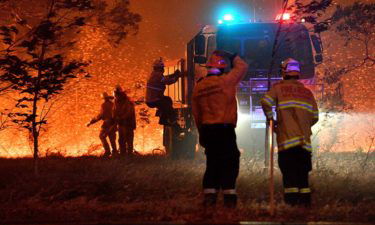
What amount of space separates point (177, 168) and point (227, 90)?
11.8 ft

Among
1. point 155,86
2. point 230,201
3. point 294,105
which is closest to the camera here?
point 230,201

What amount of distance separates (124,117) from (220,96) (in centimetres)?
819

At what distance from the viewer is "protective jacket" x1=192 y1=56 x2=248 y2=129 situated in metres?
7.09

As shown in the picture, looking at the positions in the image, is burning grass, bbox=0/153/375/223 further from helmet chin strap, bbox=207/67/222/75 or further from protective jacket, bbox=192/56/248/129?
helmet chin strap, bbox=207/67/222/75

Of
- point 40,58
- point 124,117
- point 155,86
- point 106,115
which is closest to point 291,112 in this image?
point 40,58

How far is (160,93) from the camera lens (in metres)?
13.6

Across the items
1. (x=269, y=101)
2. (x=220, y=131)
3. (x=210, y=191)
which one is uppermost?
(x=269, y=101)

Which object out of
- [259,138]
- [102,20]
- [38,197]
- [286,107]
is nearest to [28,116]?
[38,197]

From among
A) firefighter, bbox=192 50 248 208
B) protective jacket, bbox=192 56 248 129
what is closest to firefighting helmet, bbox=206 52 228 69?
firefighter, bbox=192 50 248 208

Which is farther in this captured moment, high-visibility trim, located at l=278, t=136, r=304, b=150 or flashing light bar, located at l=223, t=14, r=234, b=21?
flashing light bar, located at l=223, t=14, r=234, b=21

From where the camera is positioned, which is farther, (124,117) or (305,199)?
(124,117)

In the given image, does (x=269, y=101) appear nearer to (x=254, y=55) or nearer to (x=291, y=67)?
(x=291, y=67)

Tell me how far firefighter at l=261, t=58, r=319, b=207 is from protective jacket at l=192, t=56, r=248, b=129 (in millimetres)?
459

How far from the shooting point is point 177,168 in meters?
10.5
